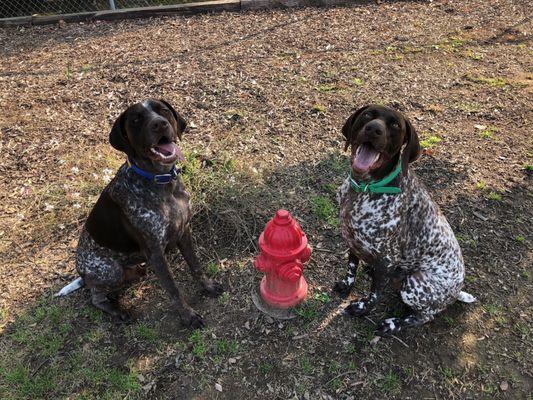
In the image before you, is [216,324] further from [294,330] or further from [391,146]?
[391,146]

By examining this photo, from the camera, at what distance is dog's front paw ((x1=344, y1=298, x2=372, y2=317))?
3674 millimetres

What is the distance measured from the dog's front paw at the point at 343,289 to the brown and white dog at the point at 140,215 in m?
1.18

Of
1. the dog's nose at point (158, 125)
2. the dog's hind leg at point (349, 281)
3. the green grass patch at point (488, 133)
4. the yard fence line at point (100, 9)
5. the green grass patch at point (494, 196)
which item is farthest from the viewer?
the yard fence line at point (100, 9)

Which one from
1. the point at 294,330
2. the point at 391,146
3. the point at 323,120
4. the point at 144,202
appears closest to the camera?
the point at 391,146

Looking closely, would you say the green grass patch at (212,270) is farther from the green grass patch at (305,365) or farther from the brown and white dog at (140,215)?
the green grass patch at (305,365)

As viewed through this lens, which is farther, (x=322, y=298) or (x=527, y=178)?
(x=527, y=178)

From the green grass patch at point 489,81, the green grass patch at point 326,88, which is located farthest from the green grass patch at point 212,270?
the green grass patch at point 489,81

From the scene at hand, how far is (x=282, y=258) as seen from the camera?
10.9 feet

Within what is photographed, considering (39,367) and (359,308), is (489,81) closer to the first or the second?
(359,308)

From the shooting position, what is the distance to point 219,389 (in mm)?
3348

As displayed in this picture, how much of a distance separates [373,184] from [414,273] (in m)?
0.86

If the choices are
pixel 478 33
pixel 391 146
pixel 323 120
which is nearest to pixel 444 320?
pixel 391 146

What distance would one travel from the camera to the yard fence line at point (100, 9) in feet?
28.5

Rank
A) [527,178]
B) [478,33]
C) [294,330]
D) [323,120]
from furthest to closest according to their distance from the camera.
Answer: [478,33] < [323,120] < [527,178] < [294,330]
